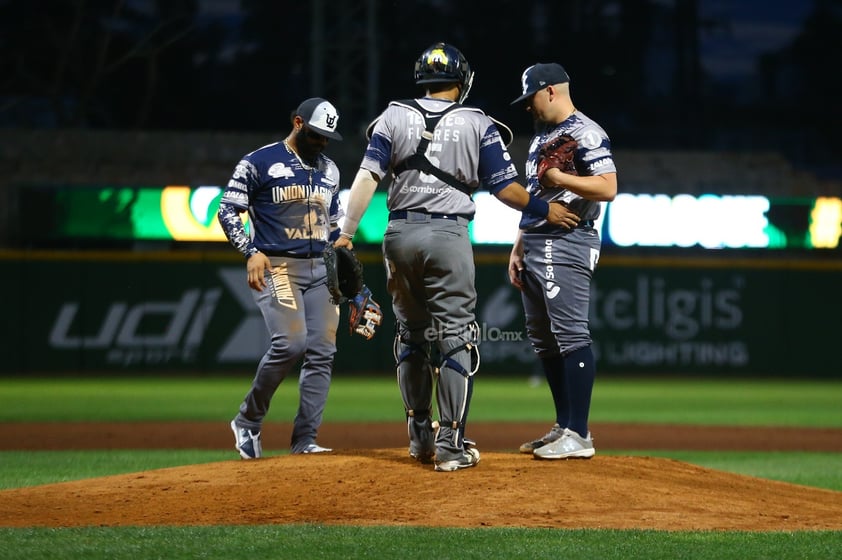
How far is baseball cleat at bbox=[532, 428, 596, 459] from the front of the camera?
618cm

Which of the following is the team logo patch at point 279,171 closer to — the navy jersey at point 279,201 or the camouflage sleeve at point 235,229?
the navy jersey at point 279,201

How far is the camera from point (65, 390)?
55.3 ft

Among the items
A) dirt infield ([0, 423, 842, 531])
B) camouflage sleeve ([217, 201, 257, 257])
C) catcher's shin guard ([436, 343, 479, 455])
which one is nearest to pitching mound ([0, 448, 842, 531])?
dirt infield ([0, 423, 842, 531])

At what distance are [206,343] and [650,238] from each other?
7.44 metres

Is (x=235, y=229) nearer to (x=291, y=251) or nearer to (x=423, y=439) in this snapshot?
(x=291, y=251)

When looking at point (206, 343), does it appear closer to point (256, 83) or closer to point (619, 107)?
point (256, 83)

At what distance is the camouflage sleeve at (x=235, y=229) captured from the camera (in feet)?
22.3

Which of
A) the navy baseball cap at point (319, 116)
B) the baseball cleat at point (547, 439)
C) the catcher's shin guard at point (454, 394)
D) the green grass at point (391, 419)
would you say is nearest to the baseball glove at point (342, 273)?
the catcher's shin guard at point (454, 394)

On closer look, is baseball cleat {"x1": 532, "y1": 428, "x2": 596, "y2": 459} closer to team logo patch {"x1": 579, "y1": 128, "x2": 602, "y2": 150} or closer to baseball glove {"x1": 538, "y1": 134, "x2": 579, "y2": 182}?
baseball glove {"x1": 538, "y1": 134, "x2": 579, "y2": 182}

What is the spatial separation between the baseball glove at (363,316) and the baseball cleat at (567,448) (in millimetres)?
1017

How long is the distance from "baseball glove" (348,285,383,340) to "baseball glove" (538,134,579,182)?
1.05 metres

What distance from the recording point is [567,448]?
20.3 ft

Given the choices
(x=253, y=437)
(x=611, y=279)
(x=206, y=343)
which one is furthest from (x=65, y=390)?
(x=253, y=437)

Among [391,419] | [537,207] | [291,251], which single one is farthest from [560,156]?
[391,419]
